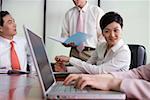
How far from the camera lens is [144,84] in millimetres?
1005

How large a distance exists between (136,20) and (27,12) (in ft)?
5.25

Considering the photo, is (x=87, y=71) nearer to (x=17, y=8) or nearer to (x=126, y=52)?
(x=126, y=52)

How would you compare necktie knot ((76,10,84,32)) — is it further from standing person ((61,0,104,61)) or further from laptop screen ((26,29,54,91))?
laptop screen ((26,29,54,91))

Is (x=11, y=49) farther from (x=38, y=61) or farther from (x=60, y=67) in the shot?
(x=38, y=61)

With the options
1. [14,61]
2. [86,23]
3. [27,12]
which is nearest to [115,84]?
[14,61]

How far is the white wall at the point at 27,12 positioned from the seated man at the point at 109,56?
2.30m

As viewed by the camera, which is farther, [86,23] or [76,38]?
[86,23]

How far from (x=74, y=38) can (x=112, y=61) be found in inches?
19.7

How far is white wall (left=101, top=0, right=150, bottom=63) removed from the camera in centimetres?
422

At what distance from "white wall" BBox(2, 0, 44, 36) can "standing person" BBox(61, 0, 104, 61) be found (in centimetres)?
110

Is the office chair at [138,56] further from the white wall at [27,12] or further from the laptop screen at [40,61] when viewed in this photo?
the white wall at [27,12]

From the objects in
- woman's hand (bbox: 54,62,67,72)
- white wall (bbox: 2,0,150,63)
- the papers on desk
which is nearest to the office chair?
the papers on desk

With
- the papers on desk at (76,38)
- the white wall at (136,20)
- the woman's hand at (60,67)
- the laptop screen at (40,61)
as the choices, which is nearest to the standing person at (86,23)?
the papers on desk at (76,38)

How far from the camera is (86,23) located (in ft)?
10.6
